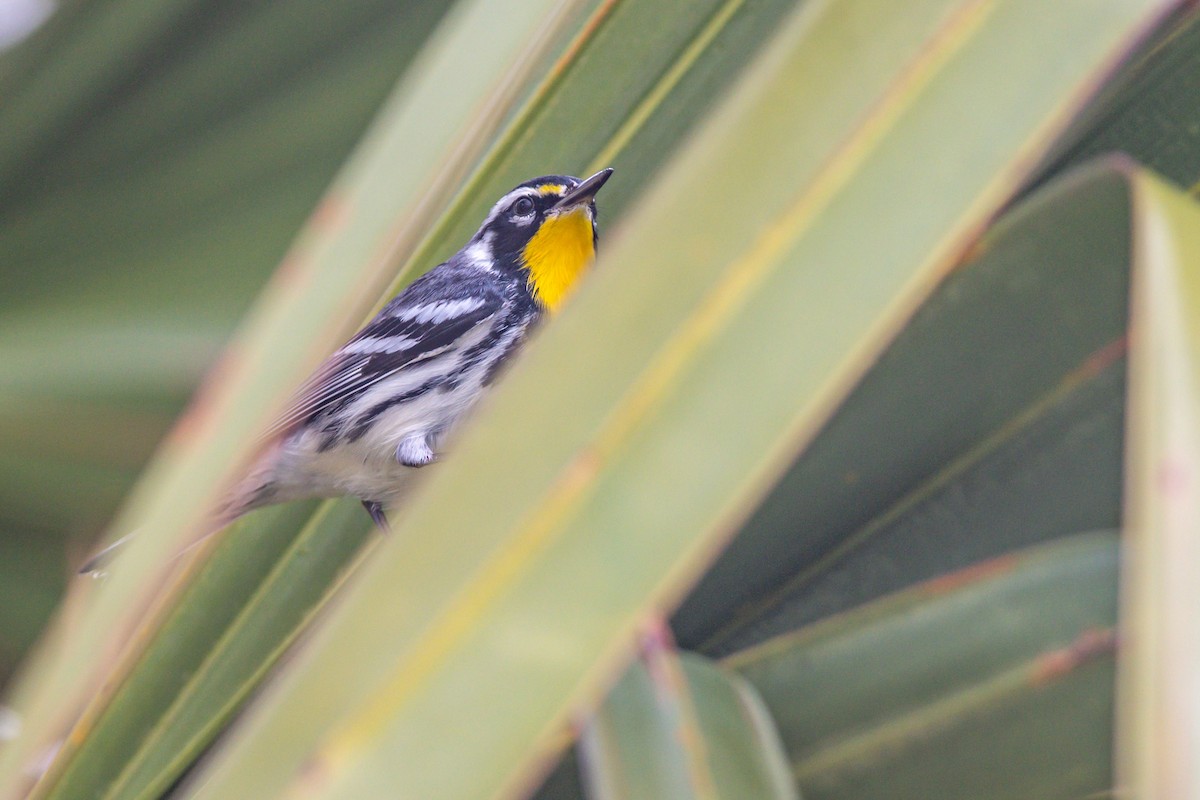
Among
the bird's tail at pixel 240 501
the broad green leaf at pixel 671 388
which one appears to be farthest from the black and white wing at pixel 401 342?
the broad green leaf at pixel 671 388

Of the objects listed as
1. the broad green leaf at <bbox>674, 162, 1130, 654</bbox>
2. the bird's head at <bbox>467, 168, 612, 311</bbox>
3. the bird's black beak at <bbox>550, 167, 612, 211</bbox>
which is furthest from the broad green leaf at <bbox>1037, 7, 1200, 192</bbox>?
the bird's head at <bbox>467, 168, 612, 311</bbox>

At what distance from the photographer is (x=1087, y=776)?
42 cm

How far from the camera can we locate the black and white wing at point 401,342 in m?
1.59

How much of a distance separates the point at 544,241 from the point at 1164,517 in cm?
149

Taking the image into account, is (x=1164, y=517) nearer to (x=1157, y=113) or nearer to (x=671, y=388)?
(x=671, y=388)

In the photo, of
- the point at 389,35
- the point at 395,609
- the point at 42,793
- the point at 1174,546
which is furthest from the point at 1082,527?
the point at 389,35

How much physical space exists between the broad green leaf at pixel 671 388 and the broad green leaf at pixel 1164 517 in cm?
5

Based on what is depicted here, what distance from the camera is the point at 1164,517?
0.85 ft

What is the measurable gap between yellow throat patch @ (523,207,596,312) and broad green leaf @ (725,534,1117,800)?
1.26 meters

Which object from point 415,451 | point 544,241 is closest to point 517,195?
point 544,241

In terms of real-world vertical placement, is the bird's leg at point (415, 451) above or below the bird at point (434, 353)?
below

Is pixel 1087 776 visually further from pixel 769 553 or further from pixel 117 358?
pixel 117 358

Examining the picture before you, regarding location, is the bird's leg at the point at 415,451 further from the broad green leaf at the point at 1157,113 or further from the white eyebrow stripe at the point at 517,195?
the broad green leaf at the point at 1157,113

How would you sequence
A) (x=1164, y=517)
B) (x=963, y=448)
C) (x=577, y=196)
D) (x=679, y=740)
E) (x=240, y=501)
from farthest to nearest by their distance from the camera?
(x=577, y=196) → (x=240, y=501) → (x=963, y=448) → (x=679, y=740) → (x=1164, y=517)
